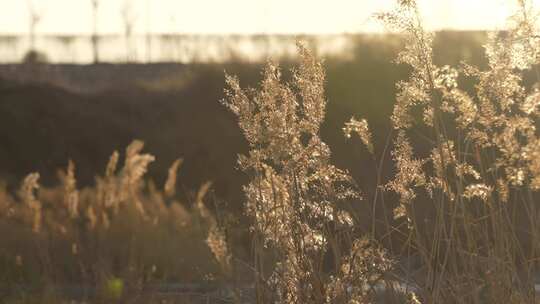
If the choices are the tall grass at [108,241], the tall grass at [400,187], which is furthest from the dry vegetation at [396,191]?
the tall grass at [108,241]

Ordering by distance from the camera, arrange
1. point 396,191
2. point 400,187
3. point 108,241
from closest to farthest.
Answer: point 400,187 < point 396,191 < point 108,241

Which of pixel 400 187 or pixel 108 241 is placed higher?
pixel 400 187

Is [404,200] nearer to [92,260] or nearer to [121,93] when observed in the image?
[92,260]

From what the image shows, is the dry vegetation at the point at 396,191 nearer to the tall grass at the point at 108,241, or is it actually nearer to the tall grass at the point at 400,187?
the tall grass at the point at 400,187

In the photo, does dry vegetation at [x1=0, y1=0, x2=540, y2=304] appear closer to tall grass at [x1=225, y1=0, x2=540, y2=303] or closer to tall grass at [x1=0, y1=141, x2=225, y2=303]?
tall grass at [x1=225, y1=0, x2=540, y2=303]

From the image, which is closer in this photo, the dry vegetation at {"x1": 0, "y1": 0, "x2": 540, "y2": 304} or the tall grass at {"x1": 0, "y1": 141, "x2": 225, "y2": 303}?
the dry vegetation at {"x1": 0, "y1": 0, "x2": 540, "y2": 304}

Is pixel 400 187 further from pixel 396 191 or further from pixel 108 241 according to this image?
pixel 108 241

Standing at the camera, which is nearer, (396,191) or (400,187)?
(400,187)

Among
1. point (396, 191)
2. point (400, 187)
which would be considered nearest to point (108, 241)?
point (396, 191)

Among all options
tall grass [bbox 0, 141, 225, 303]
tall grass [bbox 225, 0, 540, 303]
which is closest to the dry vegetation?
tall grass [bbox 225, 0, 540, 303]

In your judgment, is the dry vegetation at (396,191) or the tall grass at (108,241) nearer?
the dry vegetation at (396,191)

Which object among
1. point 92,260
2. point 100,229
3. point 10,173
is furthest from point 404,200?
point 10,173

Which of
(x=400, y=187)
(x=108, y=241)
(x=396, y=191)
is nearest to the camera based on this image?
(x=400, y=187)

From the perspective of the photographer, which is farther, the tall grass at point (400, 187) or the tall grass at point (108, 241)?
the tall grass at point (108, 241)
